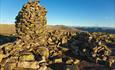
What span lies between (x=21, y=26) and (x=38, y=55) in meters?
9.56

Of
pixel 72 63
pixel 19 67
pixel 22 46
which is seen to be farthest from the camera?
pixel 22 46

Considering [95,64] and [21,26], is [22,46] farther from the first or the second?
[95,64]

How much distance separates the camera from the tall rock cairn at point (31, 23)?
2031 inches

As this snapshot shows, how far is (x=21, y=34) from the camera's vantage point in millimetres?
51906

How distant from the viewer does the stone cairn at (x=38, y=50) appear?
42.0 meters

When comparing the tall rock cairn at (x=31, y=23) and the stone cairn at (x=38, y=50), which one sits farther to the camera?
the tall rock cairn at (x=31, y=23)

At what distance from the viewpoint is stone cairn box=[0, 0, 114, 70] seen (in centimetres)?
4203

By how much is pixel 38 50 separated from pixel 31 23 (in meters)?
7.76

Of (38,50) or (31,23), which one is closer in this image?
(38,50)

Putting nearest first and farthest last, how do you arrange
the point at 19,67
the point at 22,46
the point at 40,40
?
the point at 19,67 → the point at 22,46 → the point at 40,40

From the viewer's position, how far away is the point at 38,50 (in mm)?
47562

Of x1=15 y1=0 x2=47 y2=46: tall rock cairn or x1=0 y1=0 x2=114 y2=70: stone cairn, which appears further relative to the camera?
x1=15 y1=0 x2=47 y2=46: tall rock cairn

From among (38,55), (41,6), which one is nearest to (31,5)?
(41,6)

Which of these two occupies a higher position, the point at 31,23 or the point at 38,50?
the point at 31,23
